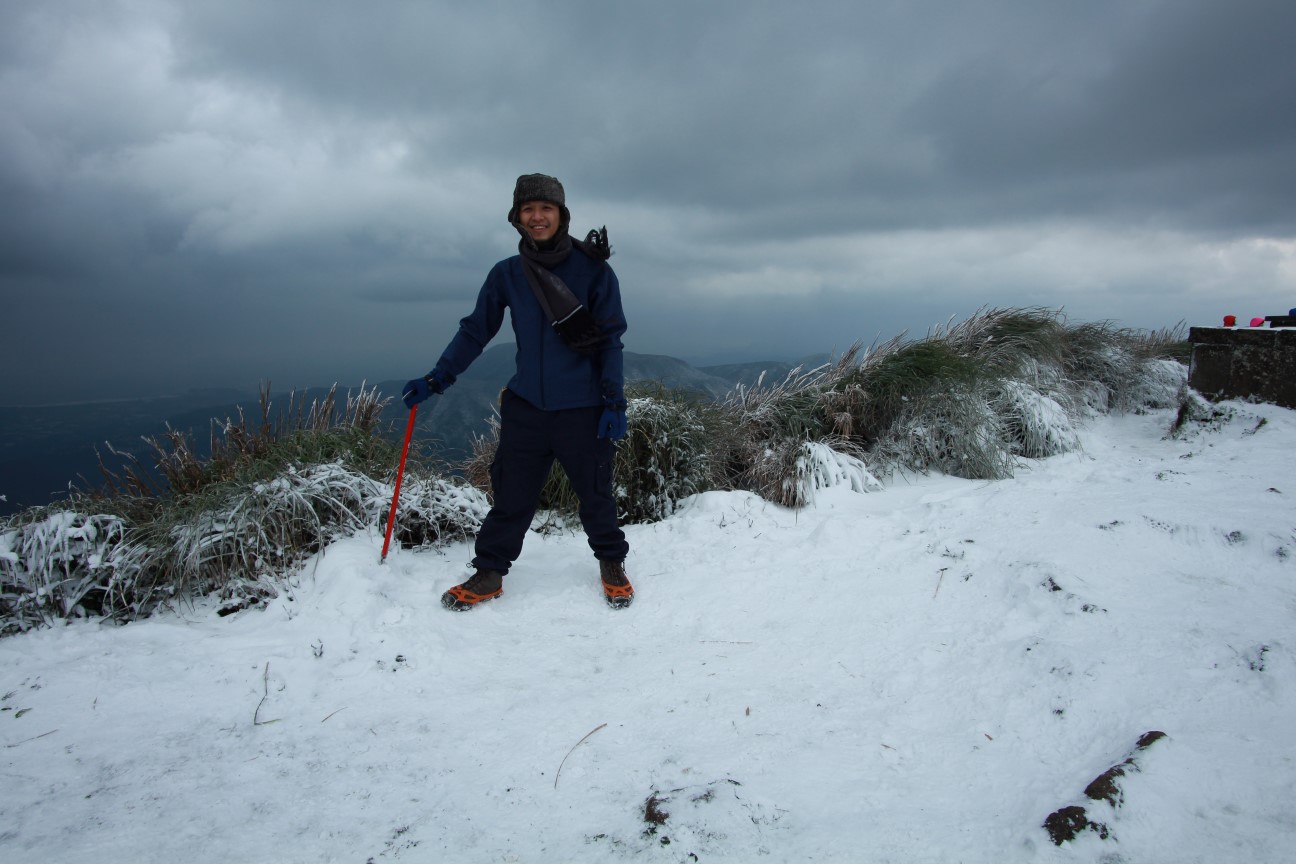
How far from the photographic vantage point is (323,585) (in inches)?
119

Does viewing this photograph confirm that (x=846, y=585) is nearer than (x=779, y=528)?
Yes

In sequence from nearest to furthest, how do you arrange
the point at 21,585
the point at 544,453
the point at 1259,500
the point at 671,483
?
the point at 21,585 → the point at 544,453 → the point at 1259,500 → the point at 671,483

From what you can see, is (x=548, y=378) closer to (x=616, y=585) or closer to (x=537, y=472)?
(x=537, y=472)

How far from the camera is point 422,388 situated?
325 centimetres

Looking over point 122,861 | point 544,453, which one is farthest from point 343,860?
point 544,453

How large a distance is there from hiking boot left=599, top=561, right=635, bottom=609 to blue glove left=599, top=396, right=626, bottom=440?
698mm

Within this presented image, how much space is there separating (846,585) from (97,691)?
10.5 feet

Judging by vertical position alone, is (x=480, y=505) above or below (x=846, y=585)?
above

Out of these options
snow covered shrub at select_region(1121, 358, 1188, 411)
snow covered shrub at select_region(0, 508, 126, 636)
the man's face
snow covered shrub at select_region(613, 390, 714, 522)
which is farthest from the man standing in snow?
snow covered shrub at select_region(1121, 358, 1188, 411)

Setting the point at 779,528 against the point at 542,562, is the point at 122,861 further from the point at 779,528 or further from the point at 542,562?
the point at 779,528

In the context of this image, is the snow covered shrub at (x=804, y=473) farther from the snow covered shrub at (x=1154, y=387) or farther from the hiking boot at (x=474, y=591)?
the snow covered shrub at (x=1154, y=387)

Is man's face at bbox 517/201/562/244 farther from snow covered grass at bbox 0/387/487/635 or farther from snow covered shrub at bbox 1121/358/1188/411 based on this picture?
snow covered shrub at bbox 1121/358/1188/411

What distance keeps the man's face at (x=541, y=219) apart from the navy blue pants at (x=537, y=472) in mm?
788

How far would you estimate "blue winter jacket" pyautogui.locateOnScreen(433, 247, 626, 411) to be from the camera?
306cm
